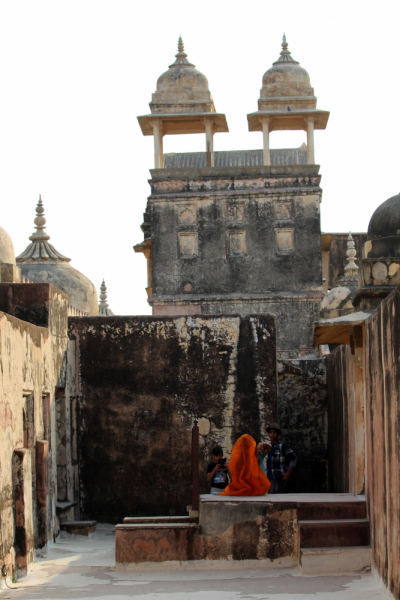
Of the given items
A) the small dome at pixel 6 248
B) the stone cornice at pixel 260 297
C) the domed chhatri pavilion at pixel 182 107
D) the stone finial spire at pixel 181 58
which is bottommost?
the stone cornice at pixel 260 297

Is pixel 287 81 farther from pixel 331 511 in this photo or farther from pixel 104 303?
pixel 331 511

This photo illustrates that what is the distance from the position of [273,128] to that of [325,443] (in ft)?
38.5

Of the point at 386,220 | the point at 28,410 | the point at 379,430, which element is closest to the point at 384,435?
the point at 379,430

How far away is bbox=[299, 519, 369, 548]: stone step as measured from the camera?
7199mm

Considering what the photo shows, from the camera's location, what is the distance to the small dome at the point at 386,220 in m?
9.09

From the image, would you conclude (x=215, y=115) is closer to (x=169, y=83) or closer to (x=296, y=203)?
(x=169, y=83)

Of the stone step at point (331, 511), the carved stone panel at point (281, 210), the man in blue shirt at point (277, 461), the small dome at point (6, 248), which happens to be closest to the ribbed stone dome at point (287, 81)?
the carved stone panel at point (281, 210)

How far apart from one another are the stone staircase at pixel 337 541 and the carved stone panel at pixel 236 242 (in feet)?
42.8

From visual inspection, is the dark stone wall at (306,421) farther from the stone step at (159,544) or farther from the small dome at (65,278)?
the small dome at (65,278)

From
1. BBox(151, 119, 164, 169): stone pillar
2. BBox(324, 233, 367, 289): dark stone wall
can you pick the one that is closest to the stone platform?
BBox(151, 119, 164, 169): stone pillar

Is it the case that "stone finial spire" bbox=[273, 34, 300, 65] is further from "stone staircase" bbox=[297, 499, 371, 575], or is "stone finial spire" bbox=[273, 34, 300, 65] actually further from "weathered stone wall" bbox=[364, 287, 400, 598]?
"stone staircase" bbox=[297, 499, 371, 575]

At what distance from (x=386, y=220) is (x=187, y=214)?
449 inches

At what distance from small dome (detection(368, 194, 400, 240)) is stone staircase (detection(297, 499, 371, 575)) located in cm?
315

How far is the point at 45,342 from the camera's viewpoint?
9.27 meters
